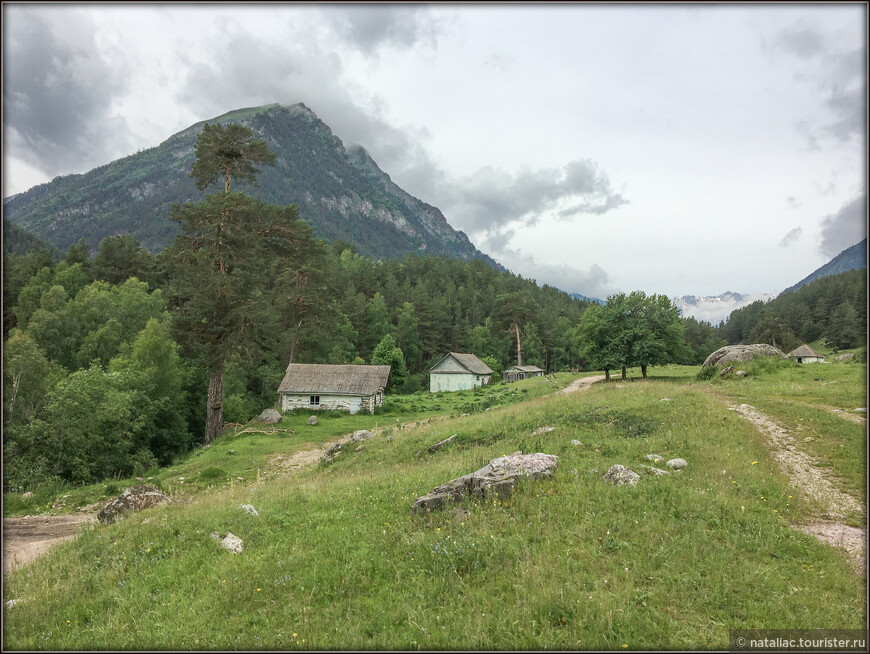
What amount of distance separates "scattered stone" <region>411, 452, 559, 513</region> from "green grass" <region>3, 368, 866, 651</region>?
348 mm

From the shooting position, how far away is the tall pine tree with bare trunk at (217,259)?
27.7 m

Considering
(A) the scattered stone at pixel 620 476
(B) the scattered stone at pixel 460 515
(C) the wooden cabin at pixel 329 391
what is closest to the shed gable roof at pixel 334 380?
(C) the wooden cabin at pixel 329 391

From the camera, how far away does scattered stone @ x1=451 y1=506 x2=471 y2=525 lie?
895cm

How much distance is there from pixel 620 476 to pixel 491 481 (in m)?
3.18

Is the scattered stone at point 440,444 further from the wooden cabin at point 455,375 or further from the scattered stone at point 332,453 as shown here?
the wooden cabin at point 455,375

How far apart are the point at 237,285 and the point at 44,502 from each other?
15.4 m

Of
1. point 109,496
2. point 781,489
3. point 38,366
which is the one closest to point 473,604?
point 781,489

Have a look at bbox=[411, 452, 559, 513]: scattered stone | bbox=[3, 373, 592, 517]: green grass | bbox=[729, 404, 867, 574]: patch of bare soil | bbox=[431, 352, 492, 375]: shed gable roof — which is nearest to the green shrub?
bbox=[3, 373, 592, 517]: green grass

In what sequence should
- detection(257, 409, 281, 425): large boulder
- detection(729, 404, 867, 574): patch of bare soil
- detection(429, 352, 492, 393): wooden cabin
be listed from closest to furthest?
1. detection(729, 404, 867, 574): patch of bare soil
2. detection(257, 409, 281, 425): large boulder
3. detection(429, 352, 492, 393): wooden cabin

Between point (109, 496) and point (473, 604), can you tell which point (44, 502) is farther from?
point (473, 604)

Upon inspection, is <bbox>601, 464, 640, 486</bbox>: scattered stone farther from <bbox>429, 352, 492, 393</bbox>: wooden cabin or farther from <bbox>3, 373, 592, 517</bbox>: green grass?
<bbox>429, 352, 492, 393</bbox>: wooden cabin

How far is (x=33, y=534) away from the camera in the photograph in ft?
42.1

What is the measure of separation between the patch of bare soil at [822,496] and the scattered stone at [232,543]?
1170 centimetres

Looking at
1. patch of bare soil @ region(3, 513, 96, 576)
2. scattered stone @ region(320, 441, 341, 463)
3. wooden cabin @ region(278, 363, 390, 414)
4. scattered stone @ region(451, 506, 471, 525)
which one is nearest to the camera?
scattered stone @ region(451, 506, 471, 525)
